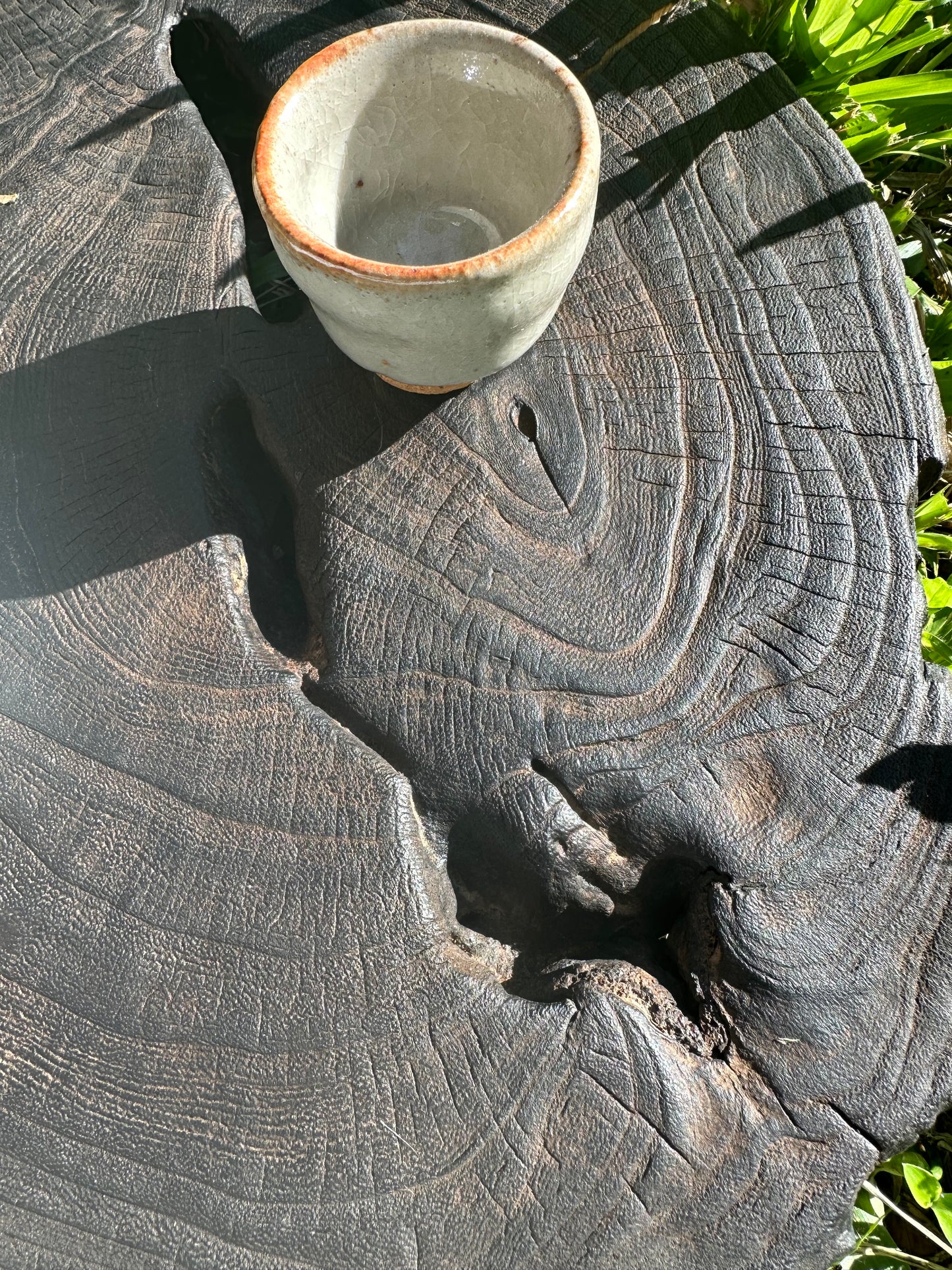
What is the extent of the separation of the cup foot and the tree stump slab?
0.06 feet

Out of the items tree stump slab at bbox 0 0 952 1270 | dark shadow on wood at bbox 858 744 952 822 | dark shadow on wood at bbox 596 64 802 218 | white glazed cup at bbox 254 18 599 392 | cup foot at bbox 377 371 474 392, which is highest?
white glazed cup at bbox 254 18 599 392

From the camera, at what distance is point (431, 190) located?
125cm

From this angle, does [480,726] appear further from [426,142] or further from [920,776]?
[426,142]

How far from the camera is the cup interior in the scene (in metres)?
1.01

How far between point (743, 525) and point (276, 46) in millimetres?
885

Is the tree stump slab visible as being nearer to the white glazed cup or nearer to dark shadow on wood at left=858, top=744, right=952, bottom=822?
dark shadow on wood at left=858, top=744, right=952, bottom=822

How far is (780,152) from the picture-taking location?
1.17 m

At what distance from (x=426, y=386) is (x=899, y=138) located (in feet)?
3.69

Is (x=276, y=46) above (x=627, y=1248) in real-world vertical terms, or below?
above

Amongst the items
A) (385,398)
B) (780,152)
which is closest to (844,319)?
(780,152)

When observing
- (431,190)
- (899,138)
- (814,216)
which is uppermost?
(431,190)

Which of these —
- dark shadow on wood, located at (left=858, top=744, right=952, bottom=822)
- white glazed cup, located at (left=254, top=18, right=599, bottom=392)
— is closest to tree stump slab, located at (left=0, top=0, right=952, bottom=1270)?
dark shadow on wood, located at (left=858, top=744, right=952, bottom=822)

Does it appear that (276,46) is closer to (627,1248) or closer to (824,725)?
(824,725)

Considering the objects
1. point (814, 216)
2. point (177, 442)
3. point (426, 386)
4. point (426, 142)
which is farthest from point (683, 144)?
point (177, 442)
